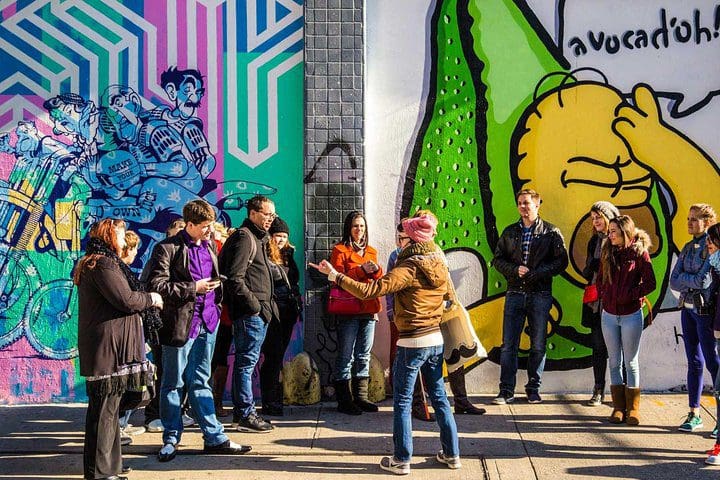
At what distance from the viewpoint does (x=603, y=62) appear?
29.3ft

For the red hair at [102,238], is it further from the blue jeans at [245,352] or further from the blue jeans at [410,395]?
the blue jeans at [410,395]

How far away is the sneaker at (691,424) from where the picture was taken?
7.51 meters

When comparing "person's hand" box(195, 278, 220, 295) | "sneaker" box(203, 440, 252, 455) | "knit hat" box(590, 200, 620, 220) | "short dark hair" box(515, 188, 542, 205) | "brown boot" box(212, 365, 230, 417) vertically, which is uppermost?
"short dark hair" box(515, 188, 542, 205)

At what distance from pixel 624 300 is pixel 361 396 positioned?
2.58 metres

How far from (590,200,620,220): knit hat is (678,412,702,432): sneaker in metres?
1.90

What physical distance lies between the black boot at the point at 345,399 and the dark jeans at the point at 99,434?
260cm

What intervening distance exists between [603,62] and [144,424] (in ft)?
18.7

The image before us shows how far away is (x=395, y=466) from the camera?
6.46 metres

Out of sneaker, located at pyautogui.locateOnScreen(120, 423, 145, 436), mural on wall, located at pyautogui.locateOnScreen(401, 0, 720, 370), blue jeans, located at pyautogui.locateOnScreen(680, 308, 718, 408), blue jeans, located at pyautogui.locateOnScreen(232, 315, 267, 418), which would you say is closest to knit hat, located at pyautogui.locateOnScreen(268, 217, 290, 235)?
blue jeans, located at pyautogui.locateOnScreen(232, 315, 267, 418)

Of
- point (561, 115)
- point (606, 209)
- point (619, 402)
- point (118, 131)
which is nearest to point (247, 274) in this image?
point (118, 131)

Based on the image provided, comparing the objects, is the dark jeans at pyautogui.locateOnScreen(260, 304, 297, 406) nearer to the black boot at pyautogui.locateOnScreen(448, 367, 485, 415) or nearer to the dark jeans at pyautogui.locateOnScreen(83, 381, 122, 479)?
the black boot at pyautogui.locateOnScreen(448, 367, 485, 415)

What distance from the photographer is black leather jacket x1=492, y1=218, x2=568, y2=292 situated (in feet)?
27.8

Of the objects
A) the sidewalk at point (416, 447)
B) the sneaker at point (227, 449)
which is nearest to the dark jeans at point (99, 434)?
the sidewalk at point (416, 447)

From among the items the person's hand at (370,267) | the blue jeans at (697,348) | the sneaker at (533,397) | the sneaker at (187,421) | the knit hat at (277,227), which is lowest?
the sneaker at (187,421)
